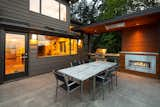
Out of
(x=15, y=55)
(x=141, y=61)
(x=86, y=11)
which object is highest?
(x=86, y=11)

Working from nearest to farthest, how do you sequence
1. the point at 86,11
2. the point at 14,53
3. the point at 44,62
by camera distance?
1. the point at 14,53
2. the point at 44,62
3. the point at 86,11

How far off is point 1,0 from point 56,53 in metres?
3.63

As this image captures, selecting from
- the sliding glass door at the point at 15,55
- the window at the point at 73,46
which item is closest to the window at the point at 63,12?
the window at the point at 73,46

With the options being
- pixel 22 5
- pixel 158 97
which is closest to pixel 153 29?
pixel 158 97

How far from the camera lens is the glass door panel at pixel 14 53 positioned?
4.25 meters

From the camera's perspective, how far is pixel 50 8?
616cm

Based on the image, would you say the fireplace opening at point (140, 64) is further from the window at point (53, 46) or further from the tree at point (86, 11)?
the tree at point (86, 11)

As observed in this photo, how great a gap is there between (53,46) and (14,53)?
7.62 feet

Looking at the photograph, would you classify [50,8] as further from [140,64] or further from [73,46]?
[140,64]

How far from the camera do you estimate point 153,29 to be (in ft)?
16.7

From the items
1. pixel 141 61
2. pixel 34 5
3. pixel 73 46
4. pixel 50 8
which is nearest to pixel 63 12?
pixel 50 8

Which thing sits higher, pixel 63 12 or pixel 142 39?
pixel 63 12

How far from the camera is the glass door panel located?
4.25 metres

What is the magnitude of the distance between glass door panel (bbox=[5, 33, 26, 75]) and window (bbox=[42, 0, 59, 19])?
2.18 metres
